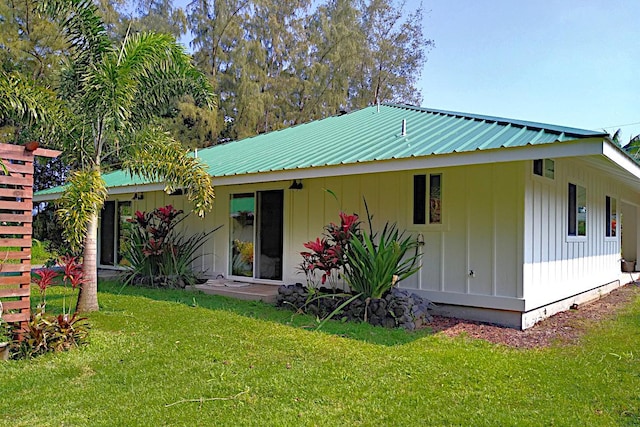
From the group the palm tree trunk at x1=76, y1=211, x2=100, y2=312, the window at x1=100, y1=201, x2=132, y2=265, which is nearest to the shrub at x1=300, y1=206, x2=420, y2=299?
the palm tree trunk at x1=76, y1=211, x2=100, y2=312

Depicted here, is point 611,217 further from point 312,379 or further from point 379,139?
point 312,379

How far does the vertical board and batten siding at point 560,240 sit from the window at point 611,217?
0.23 m

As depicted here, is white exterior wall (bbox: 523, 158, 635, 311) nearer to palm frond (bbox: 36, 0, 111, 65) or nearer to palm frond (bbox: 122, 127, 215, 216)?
palm frond (bbox: 122, 127, 215, 216)

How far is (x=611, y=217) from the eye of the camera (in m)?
11.3

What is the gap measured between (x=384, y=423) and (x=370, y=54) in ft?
87.6

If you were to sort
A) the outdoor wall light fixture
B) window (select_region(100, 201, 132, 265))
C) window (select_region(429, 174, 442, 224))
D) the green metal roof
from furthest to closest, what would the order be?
1. window (select_region(100, 201, 132, 265))
2. the outdoor wall light fixture
3. window (select_region(429, 174, 442, 224))
4. the green metal roof

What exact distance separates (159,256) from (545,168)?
7135 millimetres

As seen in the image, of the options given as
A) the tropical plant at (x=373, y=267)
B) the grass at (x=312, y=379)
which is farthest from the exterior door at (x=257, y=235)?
the grass at (x=312, y=379)

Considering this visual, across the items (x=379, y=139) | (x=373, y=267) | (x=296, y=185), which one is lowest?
(x=373, y=267)

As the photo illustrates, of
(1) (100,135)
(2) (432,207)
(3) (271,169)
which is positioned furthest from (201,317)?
(2) (432,207)

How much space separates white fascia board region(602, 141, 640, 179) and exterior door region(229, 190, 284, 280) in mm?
5402

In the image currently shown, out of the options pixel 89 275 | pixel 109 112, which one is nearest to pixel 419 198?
pixel 109 112

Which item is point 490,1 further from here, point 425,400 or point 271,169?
point 425,400

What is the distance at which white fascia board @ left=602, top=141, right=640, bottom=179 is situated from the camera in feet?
16.7
